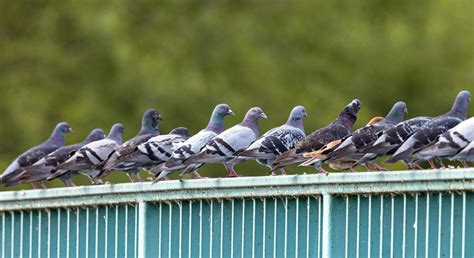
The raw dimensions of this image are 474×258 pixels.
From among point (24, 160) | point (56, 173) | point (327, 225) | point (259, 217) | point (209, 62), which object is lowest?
point (327, 225)

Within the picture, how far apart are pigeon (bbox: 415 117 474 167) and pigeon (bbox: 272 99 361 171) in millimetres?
2370

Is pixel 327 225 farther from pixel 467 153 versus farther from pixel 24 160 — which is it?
pixel 24 160

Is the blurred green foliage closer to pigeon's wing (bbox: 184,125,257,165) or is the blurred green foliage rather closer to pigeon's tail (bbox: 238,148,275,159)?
pigeon's wing (bbox: 184,125,257,165)

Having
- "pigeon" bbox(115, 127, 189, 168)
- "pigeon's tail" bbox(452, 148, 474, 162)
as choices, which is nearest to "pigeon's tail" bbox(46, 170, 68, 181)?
"pigeon" bbox(115, 127, 189, 168)

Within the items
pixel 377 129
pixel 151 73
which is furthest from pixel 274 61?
pixel 377 129

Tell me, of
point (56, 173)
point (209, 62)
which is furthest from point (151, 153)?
point (209, 62)

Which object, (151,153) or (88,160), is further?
(88,160)

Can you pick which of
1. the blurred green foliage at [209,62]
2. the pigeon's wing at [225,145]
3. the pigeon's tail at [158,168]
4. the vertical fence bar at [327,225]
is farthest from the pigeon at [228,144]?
the blurred green foliage at [209,62]

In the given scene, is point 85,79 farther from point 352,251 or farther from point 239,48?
point 352,251

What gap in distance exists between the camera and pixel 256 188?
1770 cm

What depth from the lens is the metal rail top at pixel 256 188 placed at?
1603cm

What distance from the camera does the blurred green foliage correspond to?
1690 inches

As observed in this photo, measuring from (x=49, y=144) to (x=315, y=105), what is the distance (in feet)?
53.6

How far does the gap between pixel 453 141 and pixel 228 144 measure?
411 centimetres
